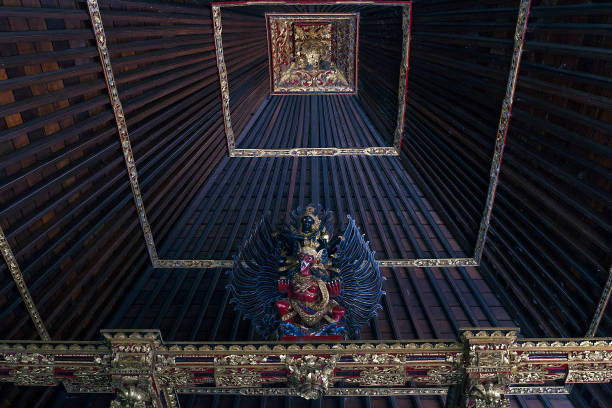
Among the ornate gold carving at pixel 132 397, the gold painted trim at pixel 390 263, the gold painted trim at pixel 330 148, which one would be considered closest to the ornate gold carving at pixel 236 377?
the ornate gold carving at pixel 132 397

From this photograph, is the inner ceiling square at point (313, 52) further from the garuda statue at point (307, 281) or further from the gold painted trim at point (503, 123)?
the garuda statue at point (307, 281)

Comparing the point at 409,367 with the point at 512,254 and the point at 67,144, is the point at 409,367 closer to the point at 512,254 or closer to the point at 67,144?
the point at 512,254

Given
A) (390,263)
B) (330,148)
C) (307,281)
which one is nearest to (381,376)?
(307,281)

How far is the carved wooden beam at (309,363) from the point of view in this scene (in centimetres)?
294

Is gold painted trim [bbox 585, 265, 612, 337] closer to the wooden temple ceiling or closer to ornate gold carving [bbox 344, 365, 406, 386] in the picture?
the wooden temple ceiling

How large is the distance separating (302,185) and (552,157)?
178 inches

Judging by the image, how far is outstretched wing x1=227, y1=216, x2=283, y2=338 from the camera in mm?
4082

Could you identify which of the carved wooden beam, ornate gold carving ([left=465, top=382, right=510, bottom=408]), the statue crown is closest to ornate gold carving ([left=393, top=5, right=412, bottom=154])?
the statue crown

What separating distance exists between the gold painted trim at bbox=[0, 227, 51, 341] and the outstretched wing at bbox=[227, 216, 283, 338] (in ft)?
6.01

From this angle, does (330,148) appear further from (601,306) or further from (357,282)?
(601,306)

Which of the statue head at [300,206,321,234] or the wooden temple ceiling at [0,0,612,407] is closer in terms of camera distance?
the wooden temple ceiling at [0,0,612,407]

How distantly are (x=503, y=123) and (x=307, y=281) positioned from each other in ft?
10.9

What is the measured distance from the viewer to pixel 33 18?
337 centimetres

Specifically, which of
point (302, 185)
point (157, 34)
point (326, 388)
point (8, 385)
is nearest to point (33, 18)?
point (157, 34)
